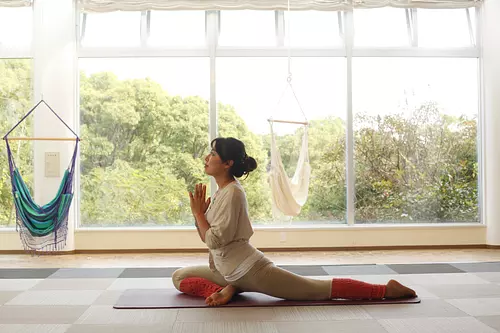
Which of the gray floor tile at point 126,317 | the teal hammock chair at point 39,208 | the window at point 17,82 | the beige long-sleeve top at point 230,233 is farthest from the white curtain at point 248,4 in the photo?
the gray floor tile at point 126,317

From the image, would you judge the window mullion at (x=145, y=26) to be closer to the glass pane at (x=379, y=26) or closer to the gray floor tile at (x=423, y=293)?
the glass pane at (x=379, y=26)

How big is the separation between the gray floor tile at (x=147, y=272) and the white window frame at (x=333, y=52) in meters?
1.36

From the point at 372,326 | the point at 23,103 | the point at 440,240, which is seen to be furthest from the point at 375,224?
the point at 23,103

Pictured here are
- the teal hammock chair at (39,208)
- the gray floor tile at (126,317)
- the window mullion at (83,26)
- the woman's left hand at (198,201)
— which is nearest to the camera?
the gray floor tile at (126,317)

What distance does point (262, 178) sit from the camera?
597cm

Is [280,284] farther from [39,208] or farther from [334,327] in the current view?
[39,208]

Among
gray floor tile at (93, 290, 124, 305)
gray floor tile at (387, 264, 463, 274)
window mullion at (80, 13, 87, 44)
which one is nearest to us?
gray floor tile at (93, 290, 124, 305)

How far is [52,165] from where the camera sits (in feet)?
18.6

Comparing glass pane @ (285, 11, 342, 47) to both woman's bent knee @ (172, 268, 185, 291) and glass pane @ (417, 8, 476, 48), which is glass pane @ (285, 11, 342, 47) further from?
woman's bent knee @ (172, 268, 185, 291)

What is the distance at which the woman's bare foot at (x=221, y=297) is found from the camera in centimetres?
333

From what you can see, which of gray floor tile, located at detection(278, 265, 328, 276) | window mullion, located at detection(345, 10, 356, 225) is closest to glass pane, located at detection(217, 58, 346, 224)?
window mullion, located at detection(345, 10, 356, 225)

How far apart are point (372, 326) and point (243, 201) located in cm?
97

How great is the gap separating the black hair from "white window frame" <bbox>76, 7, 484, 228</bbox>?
2.54m

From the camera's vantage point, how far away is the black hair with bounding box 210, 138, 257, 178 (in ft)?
11.0
